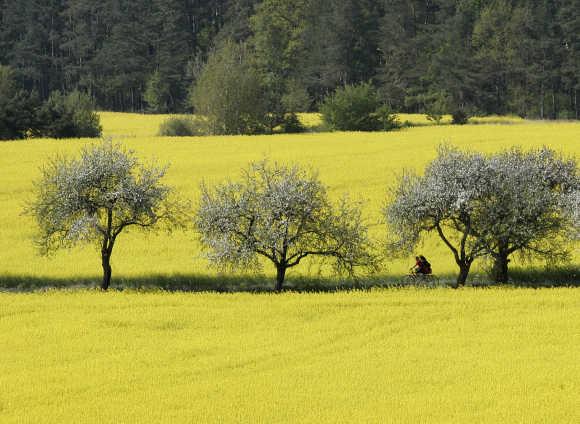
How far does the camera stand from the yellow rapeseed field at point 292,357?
20.1 m

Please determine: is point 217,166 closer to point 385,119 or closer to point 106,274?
point 106,274

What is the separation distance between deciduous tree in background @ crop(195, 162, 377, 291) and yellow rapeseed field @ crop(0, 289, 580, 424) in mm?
2327

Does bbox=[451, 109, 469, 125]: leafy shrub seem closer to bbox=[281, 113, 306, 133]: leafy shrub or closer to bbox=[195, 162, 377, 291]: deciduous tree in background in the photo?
bbox=[281, 113, 306, 133]: leafy shrub

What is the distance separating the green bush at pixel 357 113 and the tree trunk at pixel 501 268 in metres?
46.7

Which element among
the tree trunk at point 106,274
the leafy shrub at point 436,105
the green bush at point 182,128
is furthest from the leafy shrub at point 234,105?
the tree trunk at point 106,274

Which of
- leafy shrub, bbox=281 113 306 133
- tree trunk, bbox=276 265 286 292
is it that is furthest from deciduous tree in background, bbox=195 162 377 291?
leafy shrub, bbox=281 113 306 133

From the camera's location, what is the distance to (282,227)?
3553 centimetres

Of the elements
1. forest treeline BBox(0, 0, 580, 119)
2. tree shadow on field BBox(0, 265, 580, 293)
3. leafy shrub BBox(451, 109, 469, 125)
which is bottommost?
tree shadow on field BBox(0, 265, 580, 293)

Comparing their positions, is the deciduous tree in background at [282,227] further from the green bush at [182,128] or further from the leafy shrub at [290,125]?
the green bush at [182,128]

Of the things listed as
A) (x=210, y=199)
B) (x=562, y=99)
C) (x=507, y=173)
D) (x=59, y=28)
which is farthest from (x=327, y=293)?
(x=59, y=28)

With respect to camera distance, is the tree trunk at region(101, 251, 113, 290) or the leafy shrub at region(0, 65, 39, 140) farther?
the leafy shrub at region(0, 65, 39, 140)

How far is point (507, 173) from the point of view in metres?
37.7

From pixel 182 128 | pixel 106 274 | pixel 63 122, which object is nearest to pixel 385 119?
pixel 182 128

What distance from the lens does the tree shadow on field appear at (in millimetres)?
36500
